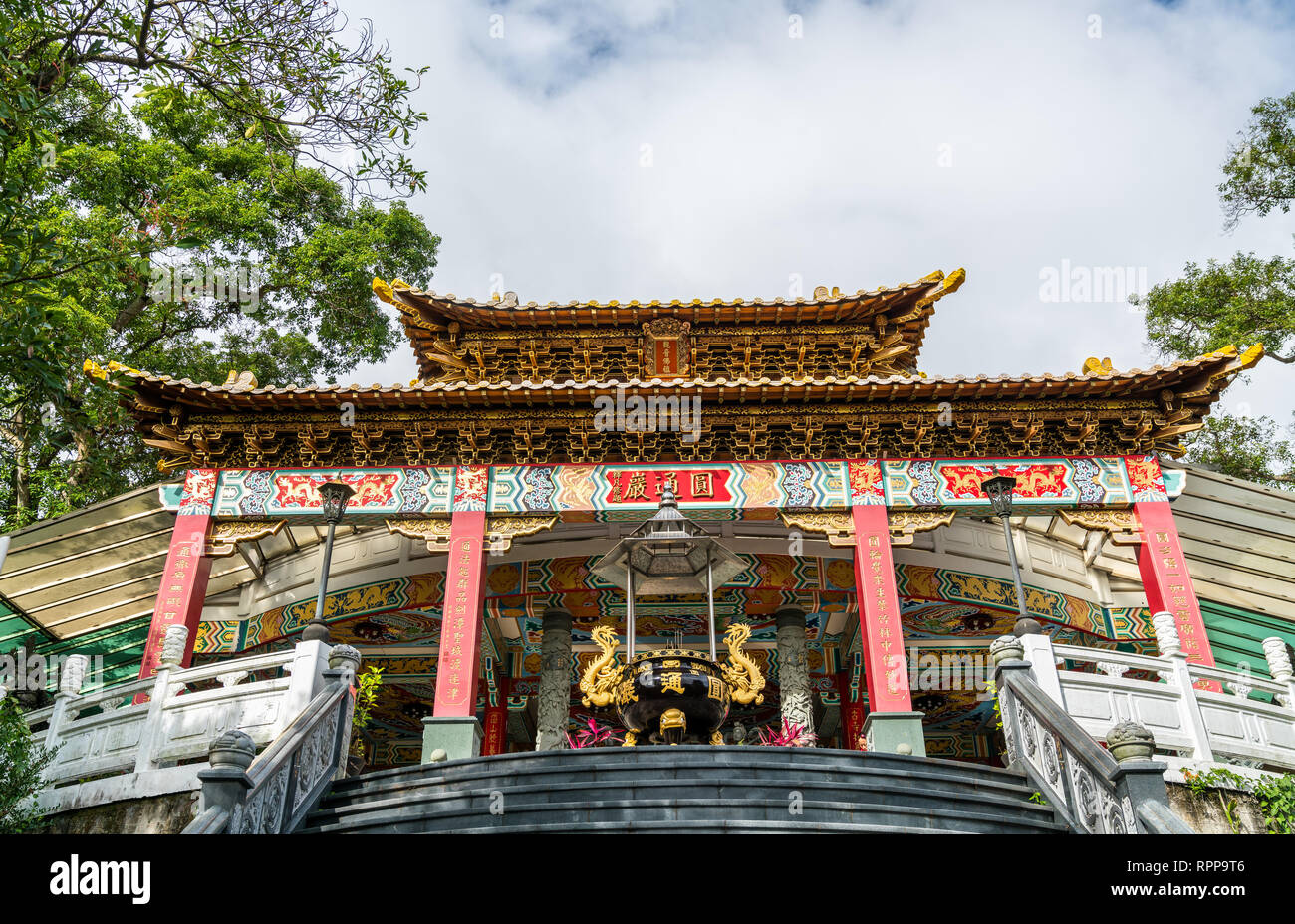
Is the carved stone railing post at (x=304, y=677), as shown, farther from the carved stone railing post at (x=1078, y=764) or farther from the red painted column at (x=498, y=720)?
the red painted column at (x=498, y=720)

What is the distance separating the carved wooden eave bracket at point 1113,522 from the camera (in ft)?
34.6

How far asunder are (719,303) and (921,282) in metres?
2.49

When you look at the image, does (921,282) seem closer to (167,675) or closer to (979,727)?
(979,727)

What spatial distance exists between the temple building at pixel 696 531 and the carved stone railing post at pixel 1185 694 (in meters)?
0.05

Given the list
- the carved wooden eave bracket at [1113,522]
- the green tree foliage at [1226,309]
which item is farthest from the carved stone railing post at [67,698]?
the green tree foliage at [1226,309]

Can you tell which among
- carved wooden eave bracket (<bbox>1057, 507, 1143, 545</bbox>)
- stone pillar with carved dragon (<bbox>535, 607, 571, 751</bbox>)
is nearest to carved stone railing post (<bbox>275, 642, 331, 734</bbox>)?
stone pillar with carved dragon (<bbox>535, 607, 571, 751</bbox>)

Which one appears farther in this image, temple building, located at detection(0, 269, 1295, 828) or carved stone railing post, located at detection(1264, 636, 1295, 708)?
temple building, located at detection(0, 269, 1295, 828)

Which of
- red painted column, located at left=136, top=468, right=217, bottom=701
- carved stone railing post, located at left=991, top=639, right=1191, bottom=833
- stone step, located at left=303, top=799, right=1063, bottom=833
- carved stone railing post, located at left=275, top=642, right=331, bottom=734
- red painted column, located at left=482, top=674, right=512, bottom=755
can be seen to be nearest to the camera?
carved stone railing post, located at left=991, top=639, right=1191, bottom=833

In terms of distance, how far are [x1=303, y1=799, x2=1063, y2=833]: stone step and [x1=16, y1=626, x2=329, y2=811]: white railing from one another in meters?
1.81

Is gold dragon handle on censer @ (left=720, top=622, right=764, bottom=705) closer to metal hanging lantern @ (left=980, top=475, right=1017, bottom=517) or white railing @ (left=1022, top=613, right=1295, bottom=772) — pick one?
white railing @ (left=1022, top=613, right=1295, bottom=772)

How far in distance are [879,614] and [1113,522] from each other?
2.66 metres

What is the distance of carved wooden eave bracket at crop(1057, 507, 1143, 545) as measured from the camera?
34.6 feet

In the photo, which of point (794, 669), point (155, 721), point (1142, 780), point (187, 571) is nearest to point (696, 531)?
point (794, 669)

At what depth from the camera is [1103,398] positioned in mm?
10914
